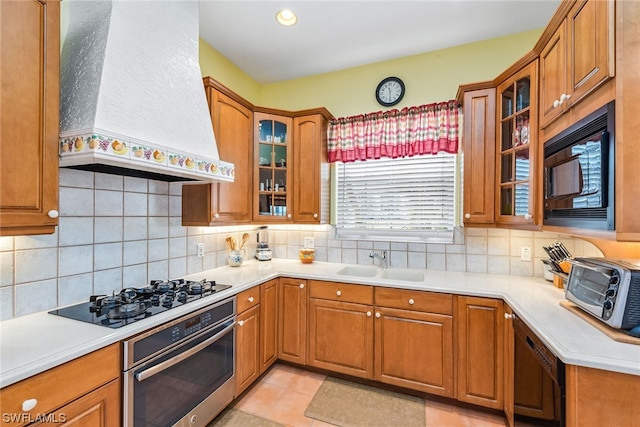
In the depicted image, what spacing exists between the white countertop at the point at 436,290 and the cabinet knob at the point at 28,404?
0.30 ft

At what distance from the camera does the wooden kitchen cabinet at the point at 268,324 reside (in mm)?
2230

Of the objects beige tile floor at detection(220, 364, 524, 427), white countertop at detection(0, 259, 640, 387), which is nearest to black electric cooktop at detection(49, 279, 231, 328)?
white countertop at detection(0, 259, 640, 387)

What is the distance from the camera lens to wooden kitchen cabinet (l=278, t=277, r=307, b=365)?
92.9 inches

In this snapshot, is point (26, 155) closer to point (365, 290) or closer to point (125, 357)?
point (125, 357)

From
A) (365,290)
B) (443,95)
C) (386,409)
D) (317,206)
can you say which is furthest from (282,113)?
(386,409)

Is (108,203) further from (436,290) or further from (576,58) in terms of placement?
(576,58)

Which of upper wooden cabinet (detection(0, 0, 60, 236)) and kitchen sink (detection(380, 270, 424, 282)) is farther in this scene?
kitchen sink (detection(380, 270, 424, 282))

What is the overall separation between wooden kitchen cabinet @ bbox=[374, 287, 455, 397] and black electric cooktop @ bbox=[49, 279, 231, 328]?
1.22 meters

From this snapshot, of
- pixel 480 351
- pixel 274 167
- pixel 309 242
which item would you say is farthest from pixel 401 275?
pixel 274 167

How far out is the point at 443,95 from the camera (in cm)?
253

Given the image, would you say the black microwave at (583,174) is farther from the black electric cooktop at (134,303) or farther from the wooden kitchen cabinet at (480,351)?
the black electric cooktop at (134,303)

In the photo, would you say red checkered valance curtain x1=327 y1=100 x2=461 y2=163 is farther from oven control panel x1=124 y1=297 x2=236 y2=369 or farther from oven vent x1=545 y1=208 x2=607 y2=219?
oven control panel x1=124 y1=297 x2=236 y2=369

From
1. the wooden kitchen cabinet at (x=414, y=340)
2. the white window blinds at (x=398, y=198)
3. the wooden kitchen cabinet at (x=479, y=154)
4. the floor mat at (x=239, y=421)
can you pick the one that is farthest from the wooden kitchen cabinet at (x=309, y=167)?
the floor mat at (x=239, y=421)

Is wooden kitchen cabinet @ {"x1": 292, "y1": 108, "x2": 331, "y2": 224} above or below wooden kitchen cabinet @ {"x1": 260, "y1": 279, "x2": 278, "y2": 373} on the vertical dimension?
above
